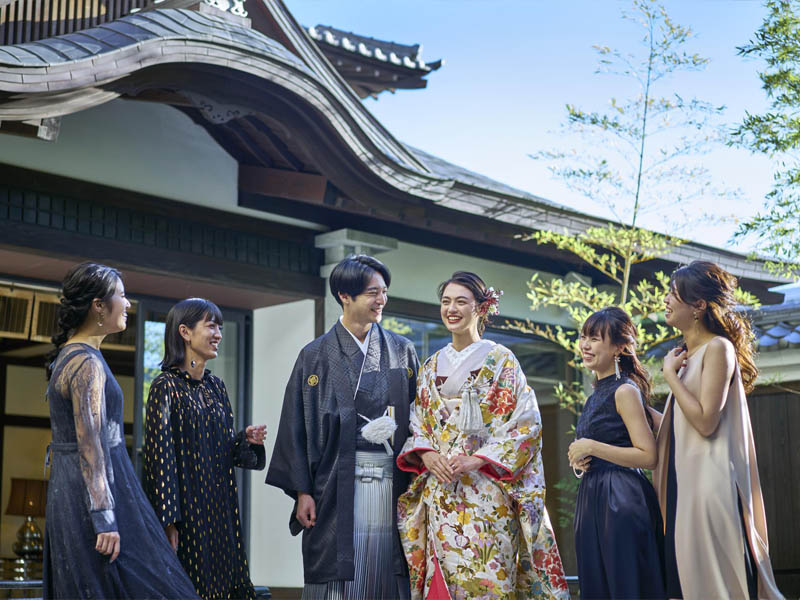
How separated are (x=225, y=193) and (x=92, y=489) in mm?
4250

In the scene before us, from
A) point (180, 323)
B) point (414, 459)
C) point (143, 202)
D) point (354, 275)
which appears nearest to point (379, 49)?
point (143, 202)

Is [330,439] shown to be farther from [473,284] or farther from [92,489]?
[92,489]

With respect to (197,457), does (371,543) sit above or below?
below

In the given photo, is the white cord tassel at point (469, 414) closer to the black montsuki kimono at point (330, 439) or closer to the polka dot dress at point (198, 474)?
the black montsuki kimono at point (330, 439)

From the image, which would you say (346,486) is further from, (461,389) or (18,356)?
(18,356)

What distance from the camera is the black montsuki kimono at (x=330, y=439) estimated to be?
14.7ft

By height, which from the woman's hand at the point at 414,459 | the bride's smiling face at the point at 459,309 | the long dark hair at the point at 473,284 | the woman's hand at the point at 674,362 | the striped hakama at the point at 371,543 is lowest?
the striped hakama at the point at 371,543

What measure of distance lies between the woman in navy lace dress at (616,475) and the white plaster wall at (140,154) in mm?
3724

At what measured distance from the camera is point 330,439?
455 cm

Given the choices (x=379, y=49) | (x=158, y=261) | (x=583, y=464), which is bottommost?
(x=583, y=464)

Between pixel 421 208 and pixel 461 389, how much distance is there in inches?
131

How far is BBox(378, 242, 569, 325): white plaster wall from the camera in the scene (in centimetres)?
873

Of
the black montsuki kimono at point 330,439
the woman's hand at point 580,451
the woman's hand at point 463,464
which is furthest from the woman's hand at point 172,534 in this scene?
the woman's hand at point 580,451

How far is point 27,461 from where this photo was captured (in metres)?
11.5
